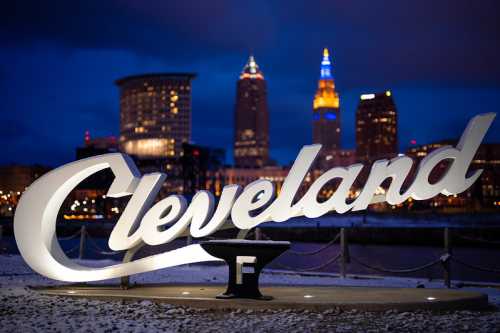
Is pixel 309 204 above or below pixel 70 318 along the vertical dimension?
above

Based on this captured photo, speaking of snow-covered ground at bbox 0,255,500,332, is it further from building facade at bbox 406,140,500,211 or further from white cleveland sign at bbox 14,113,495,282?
building facade at bbox 406,140,500,211

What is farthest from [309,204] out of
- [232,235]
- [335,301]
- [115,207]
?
[115,207]

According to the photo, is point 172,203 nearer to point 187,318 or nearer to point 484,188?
point 187,318

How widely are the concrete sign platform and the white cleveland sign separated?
75 centimetres

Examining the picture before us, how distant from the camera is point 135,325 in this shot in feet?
43.3

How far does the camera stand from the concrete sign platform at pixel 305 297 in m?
15.1

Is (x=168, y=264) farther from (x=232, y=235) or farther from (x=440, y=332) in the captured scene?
(x=232, y=235)

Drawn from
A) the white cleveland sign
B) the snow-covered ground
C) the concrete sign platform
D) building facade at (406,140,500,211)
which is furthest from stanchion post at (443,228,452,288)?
building facade at (406,140,500,211)

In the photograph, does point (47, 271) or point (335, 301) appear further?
point (47, 271)

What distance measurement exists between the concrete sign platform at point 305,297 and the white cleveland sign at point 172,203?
0.75 m

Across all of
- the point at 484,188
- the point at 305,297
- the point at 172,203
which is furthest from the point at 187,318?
the point at 484,188

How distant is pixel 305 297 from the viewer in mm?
16344

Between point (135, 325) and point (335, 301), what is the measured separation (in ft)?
14.4

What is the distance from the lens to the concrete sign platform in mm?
15102
